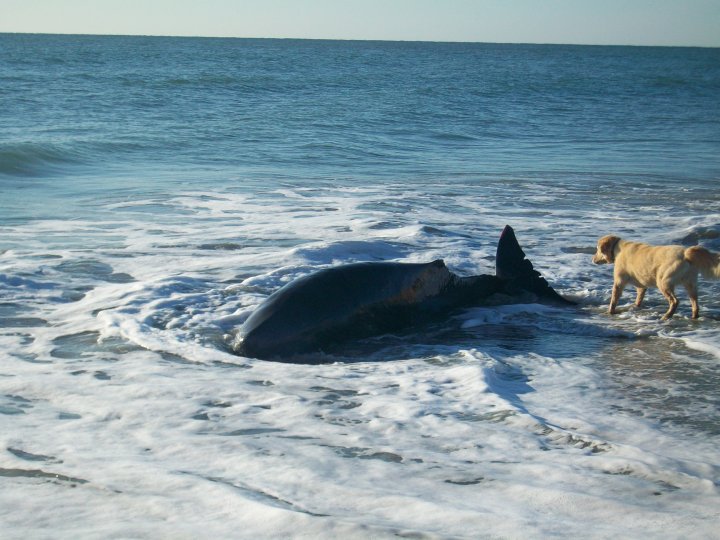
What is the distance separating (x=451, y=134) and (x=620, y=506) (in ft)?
72.3

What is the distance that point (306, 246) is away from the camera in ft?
31.7

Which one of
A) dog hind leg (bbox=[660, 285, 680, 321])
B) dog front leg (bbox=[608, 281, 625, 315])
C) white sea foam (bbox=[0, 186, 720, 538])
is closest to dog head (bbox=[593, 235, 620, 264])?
dog front leg (bbox=[608, 281, 625, 315])

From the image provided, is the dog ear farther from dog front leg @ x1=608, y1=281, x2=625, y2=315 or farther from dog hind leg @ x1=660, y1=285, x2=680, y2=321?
dog hind leg @ x1=660, y1=285, x2=680, y2=321

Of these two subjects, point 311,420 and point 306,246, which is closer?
point 311,420

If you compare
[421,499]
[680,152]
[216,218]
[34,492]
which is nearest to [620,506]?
[421,499]

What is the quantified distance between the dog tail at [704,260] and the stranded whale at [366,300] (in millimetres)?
1154

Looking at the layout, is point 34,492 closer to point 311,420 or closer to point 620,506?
point 311,420

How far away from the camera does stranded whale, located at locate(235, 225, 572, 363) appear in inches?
245

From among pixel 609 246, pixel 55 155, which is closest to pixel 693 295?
pixel 609 246

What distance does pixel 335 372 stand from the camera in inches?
228

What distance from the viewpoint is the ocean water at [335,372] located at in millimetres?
3730

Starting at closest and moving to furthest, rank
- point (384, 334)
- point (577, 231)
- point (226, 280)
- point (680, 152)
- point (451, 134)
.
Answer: point (384, 334)
point (226, 280)
point (577, 231)
point (680, 152)
point (451, 134)

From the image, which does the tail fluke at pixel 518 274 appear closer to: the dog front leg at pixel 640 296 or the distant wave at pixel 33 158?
the dog front leg at pixel 640 296

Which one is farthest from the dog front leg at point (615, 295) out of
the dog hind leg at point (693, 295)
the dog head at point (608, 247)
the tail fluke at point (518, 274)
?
the dog hind leg at point (693, 295)
